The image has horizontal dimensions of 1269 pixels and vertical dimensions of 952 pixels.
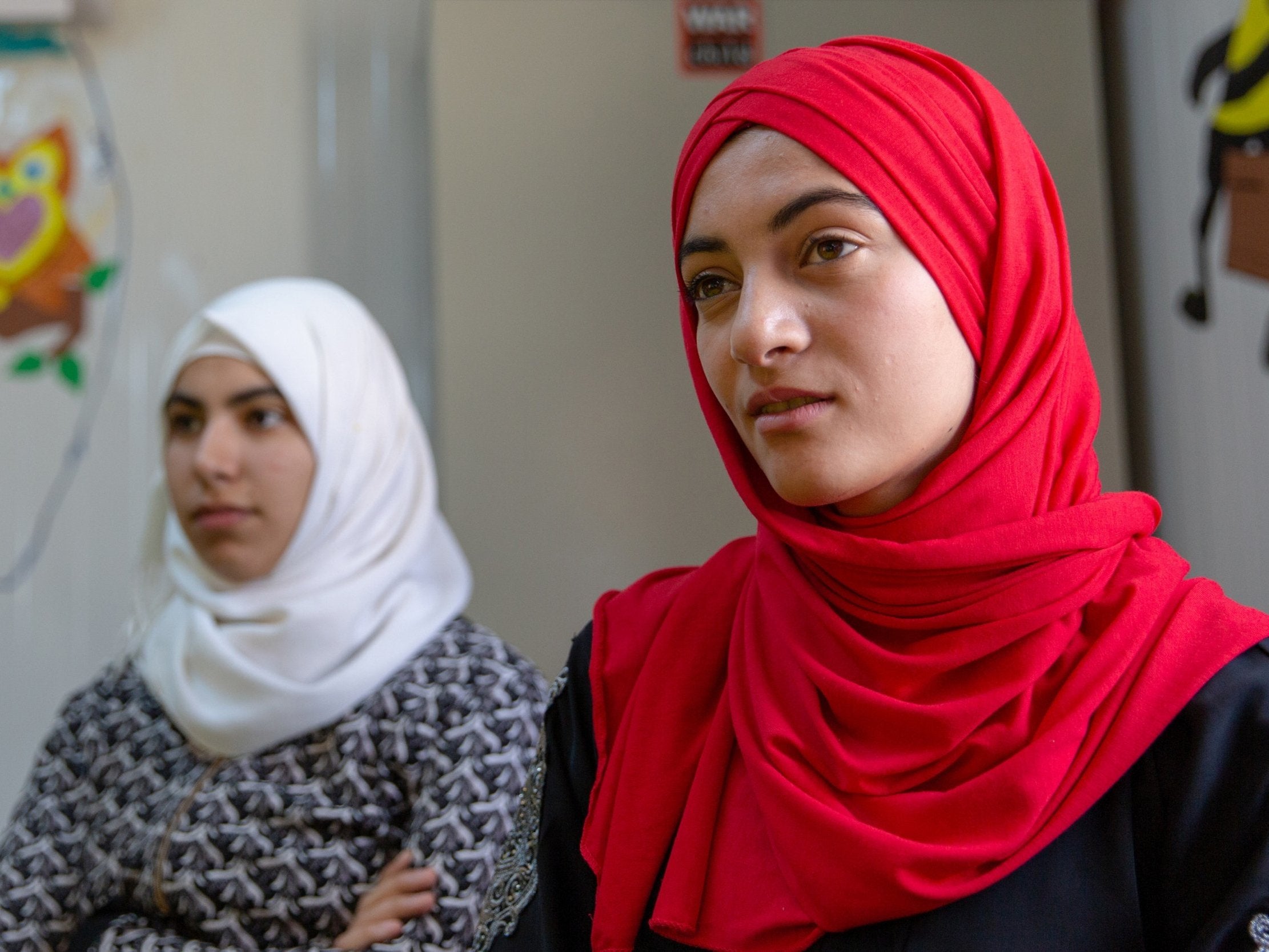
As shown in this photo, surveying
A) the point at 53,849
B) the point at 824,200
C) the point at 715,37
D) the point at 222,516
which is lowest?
the point at 53,849

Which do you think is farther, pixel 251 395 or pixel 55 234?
pixel 55 234

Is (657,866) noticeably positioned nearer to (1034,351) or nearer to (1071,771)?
(1071,771)

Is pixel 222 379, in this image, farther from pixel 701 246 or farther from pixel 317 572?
pixel 701 246

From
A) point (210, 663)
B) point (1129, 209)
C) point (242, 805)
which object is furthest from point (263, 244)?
point (1129, 209)

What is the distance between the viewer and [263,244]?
2.10m

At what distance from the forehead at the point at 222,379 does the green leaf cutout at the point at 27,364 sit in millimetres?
633

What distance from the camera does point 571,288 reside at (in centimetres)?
187

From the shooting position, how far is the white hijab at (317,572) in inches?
59.6

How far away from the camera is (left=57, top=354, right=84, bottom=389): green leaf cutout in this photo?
2086 millimetres

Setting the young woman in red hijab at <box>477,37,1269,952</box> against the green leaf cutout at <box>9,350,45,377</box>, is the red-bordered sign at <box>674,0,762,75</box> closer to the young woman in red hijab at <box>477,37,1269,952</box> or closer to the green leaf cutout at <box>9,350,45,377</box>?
the young woman in red hijab at <box>477,37,1269,952</box>

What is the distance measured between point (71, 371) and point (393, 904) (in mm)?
1318

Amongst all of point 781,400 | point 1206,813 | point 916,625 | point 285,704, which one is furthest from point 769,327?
point 285,704

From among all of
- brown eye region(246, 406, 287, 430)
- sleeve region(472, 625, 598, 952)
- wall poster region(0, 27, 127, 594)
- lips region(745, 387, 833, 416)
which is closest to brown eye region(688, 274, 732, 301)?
lips region(745, 387, 833, 416)

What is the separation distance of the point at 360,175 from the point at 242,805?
1211 millimetres
